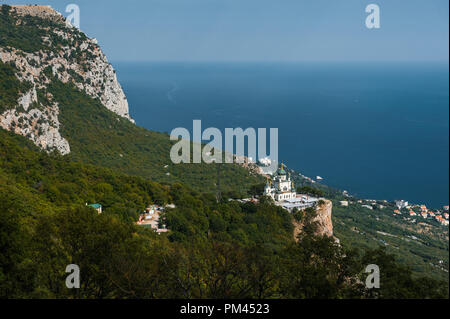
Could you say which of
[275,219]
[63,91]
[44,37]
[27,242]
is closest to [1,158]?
[27,242]

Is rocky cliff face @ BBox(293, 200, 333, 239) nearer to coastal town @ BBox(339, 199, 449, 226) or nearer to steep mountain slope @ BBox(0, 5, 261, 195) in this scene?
steep mountain slope @ BBox(0, 5, 261, 195)

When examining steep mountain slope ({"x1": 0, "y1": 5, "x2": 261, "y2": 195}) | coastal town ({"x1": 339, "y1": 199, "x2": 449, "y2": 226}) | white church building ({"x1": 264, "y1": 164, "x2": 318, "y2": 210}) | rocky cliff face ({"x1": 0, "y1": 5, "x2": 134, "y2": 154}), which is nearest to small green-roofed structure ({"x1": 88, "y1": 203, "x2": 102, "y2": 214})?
white church building ({"x1": 264, "y1": 164, "x2": 318, "y2": 210})

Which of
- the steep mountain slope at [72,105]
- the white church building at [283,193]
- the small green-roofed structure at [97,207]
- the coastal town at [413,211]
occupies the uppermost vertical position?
the steep mountain slope at [72,105]

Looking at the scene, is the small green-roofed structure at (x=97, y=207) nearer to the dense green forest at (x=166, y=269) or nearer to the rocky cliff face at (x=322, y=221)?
the dense green forest at (x=166, y=269)

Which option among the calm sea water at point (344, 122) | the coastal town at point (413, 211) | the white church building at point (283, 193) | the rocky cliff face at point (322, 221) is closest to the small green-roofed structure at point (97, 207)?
the rocky cliff face at point (322, 221)

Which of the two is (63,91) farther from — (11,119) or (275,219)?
(275,219)

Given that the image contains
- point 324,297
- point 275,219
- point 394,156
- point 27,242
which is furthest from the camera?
point 394,156

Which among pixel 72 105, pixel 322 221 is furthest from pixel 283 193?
pixel 72 105

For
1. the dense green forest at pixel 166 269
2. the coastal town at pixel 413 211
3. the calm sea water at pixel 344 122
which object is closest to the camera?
the dense green forest at pixel 166 269
